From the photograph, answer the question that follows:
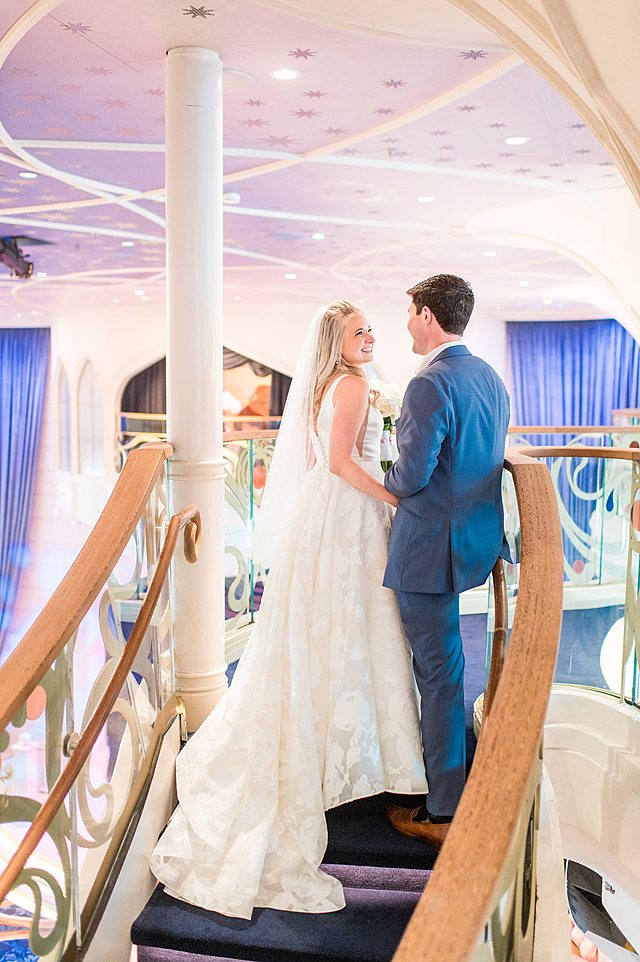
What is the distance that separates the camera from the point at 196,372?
371 centimetres

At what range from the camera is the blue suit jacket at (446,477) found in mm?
2773

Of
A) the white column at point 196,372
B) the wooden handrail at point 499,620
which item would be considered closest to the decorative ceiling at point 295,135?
the white column at point 196,372

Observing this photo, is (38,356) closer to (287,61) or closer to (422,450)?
(287,61)

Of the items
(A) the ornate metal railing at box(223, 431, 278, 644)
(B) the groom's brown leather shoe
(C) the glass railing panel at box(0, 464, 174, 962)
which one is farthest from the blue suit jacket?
(A) the ornate metal railing at box(223, 431, 278, 644)

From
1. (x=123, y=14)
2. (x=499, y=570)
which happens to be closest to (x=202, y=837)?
(x=499, y=570)

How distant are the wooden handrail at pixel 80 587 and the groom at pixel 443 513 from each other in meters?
0.83

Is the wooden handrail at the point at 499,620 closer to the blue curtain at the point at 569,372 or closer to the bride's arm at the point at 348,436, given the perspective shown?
the bride's arm at the point at 348,436

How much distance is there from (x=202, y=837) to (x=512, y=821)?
1.57 m

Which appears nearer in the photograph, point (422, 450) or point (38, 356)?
point (422, 450)

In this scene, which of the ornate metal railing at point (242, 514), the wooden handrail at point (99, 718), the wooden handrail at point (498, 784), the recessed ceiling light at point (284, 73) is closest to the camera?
the wooden handrail at point (498, 784)

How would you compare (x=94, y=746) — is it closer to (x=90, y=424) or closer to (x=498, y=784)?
(x=498, y=784)

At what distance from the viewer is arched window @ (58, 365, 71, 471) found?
17.1m

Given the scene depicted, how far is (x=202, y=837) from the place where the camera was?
2.81 meters

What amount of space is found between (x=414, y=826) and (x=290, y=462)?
1325 millimetres
